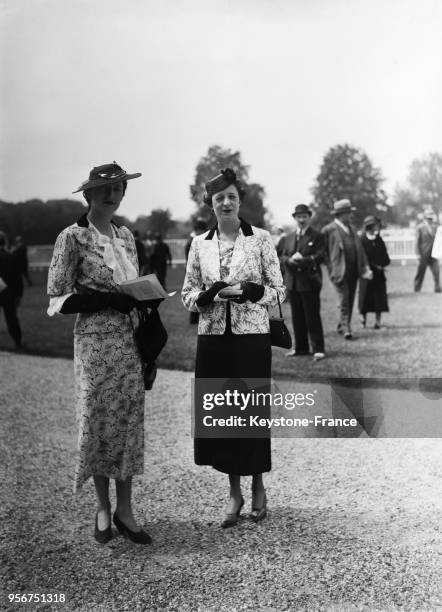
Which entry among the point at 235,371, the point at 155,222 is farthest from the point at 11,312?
the point at 235,371

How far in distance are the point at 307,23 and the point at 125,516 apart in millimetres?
2669

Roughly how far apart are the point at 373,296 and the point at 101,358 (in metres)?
5.37

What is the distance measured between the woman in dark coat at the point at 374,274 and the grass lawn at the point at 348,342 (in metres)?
0.27

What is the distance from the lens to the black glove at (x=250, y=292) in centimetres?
297

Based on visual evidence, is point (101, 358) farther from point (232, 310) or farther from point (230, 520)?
point (230, 520)

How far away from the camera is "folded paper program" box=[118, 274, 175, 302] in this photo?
9.21 ft

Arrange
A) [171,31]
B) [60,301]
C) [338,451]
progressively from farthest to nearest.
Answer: [338,451] < [171,31] < [60,301]

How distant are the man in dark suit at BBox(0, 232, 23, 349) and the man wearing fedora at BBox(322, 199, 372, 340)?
129 inches

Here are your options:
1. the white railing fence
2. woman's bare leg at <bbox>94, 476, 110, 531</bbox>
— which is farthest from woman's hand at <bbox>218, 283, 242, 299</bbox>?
the white railing fence

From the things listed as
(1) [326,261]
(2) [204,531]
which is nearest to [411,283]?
(1) [326,261]

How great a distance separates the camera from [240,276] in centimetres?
309

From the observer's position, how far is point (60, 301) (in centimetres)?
292

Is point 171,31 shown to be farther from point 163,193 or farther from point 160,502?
point 160,502

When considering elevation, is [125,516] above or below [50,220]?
below
